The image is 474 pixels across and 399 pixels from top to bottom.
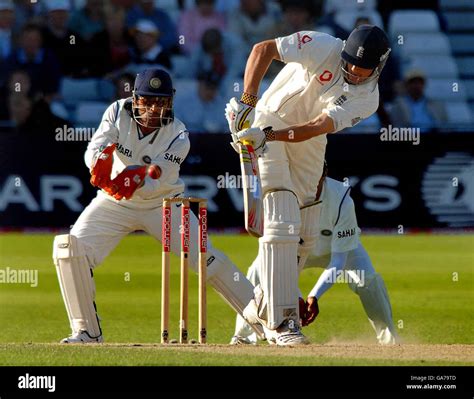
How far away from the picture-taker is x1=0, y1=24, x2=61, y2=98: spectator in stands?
15438mm

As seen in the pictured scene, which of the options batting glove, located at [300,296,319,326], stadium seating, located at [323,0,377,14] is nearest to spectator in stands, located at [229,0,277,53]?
stadium seating, located at [323,0,377,14]

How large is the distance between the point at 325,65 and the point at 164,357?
1.70 m

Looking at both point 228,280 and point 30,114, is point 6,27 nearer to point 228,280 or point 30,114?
point 30,114

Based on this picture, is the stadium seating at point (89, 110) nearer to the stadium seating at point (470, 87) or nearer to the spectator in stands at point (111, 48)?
the spectator in stands at point (111, 48)

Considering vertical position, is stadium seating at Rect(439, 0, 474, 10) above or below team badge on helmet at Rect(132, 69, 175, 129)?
above

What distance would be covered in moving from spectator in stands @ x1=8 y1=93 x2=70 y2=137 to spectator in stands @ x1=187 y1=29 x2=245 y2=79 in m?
1.93

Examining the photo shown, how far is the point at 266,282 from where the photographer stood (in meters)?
6.68

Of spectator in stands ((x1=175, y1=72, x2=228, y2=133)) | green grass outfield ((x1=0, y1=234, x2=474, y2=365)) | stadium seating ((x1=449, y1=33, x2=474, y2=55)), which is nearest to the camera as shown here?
green grass outfield ((x1=0, y1=234, x2=474, y2=365))

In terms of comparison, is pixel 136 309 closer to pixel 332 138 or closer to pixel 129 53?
pixel 332 138

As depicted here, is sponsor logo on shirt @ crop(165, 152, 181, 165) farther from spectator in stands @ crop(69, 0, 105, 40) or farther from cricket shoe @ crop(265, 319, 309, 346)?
spectator in stands @ crop(69, 0, 105, 40)

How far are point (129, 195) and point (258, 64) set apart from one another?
47.3 inches

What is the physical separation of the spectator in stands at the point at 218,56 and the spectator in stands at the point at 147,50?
13.9 inches

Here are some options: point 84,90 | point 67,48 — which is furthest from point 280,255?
point 67,48
